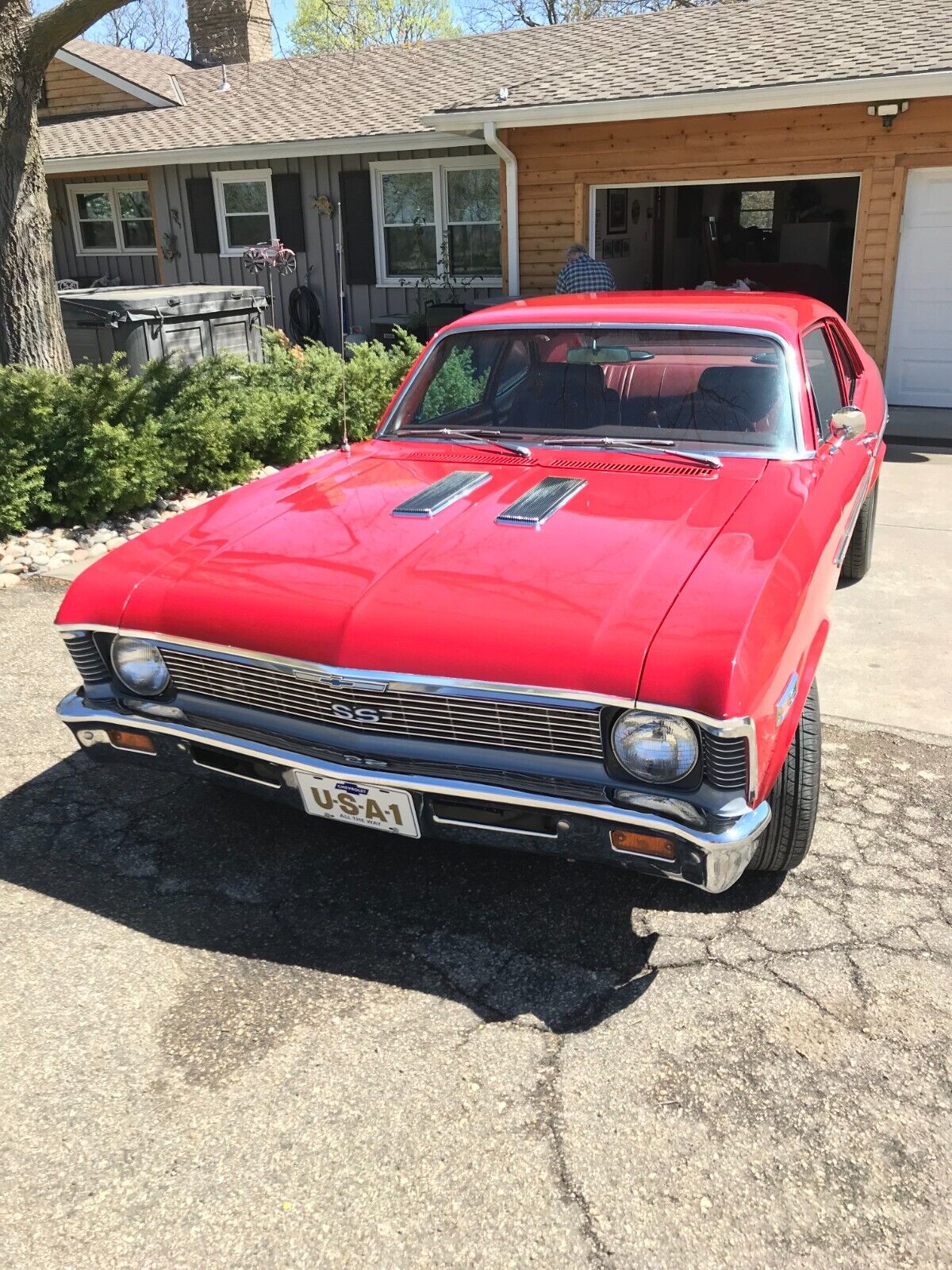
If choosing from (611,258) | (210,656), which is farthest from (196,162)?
(210,656)

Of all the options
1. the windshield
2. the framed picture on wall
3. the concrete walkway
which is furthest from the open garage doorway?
the windshield

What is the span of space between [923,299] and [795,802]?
9.21 metres

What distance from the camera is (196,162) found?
14914mm

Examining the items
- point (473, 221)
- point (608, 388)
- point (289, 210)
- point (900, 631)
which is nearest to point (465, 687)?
point (608, 388)

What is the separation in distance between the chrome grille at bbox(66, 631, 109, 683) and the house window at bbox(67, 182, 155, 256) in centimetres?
1540

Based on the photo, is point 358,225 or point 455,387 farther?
point 358,225

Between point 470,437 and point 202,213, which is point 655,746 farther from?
point 202,213

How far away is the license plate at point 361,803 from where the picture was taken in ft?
8.89

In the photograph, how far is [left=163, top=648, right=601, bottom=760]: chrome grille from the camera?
2531 mm

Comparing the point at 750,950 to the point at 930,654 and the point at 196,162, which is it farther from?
the point at 196,162

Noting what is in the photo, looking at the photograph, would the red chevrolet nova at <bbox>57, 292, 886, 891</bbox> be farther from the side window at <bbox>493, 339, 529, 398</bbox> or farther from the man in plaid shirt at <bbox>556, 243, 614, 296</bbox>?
the man in plaid shirt at <bbox>556, 243, 614, 296</bbox>

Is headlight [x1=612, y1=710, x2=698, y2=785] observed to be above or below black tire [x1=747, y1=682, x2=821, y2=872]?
above

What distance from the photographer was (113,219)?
56.0 feet

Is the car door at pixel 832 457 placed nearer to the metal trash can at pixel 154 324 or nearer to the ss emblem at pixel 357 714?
the ss emblem at pixel 357 714
